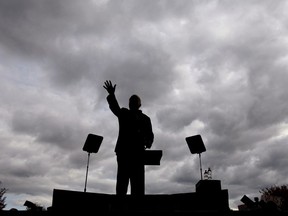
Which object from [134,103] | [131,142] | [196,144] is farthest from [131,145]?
[196,144]

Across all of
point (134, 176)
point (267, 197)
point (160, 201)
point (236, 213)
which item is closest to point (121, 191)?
point (134, 176)

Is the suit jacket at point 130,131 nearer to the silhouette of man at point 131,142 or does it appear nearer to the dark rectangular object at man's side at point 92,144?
the silhouette of man at point 131,142

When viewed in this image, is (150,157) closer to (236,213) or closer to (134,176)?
(134,176)

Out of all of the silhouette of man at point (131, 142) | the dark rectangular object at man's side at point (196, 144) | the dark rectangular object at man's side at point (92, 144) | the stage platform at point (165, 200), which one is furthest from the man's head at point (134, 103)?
the dark rectangular object at man's side at point (196, 144)

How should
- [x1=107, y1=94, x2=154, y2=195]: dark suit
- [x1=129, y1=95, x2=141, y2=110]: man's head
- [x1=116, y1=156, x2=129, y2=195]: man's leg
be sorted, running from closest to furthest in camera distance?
[x1=116, y1=156, x2=129, y2=195]: man's leg → [x1=107, y1=94, x2=154, y2=195]: dark suit → [x1=129, y1=95, x2=141, y2=110]: man's head

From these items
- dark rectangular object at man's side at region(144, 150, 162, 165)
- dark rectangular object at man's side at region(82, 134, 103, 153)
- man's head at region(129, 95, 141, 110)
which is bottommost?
dark rectangular object at man's side at region(144, 150, 162, 165)

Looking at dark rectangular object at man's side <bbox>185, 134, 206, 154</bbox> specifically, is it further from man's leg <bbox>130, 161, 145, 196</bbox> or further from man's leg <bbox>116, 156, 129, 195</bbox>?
man's leg <bbox>116, 156, 129, 195</bbox>

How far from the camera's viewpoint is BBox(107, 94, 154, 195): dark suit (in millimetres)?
5586

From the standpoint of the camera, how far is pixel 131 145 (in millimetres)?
5809

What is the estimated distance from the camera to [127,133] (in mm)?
5914

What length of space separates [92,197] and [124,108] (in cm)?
227

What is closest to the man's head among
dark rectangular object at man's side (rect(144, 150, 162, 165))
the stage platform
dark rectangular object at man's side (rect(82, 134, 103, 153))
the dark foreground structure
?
dark rectangular object at man's side (rect(144, 150, 162, 165))

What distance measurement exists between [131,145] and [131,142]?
2.5 inches

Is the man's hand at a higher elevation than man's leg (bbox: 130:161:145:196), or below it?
higher
